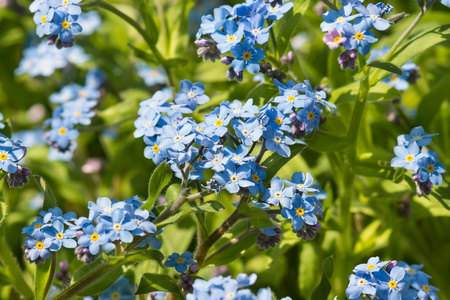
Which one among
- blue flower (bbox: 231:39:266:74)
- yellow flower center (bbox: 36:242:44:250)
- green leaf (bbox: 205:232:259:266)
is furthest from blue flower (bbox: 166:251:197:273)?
blue flower (bbox: 231:39:266:74)

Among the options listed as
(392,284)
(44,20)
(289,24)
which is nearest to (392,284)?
(392,284)

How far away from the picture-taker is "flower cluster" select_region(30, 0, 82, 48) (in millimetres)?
3127

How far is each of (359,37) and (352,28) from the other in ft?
0.19

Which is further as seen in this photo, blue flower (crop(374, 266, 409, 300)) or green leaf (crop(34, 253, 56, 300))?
green leaf (crop(34, 253, 56, 300))

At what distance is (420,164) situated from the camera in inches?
118

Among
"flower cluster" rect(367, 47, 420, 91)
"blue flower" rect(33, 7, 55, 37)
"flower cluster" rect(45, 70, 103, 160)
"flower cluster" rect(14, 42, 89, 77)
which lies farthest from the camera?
"flower cluster" rect(14, 42, 89, 77)

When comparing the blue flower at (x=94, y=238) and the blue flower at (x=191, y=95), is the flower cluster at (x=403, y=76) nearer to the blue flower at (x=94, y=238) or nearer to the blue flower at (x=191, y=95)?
the blue flower at (x=191, y=95)

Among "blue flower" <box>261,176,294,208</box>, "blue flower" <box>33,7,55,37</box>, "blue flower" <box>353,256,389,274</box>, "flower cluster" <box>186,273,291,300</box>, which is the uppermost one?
"blue flower" <box>33,7,55,37</box>

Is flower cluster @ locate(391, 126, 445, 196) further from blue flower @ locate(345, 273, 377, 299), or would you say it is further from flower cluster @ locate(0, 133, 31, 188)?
flower cluster @ locate(0, 133, 31, 188)

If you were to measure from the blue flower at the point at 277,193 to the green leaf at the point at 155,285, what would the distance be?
2.23 ft

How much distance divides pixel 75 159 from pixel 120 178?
0.51m

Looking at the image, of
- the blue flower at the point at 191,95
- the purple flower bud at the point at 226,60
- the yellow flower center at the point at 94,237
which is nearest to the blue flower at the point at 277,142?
the purple flower bud at the point at 226,60

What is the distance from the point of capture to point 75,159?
5.37m

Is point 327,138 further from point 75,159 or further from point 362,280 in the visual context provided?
point 75,159
